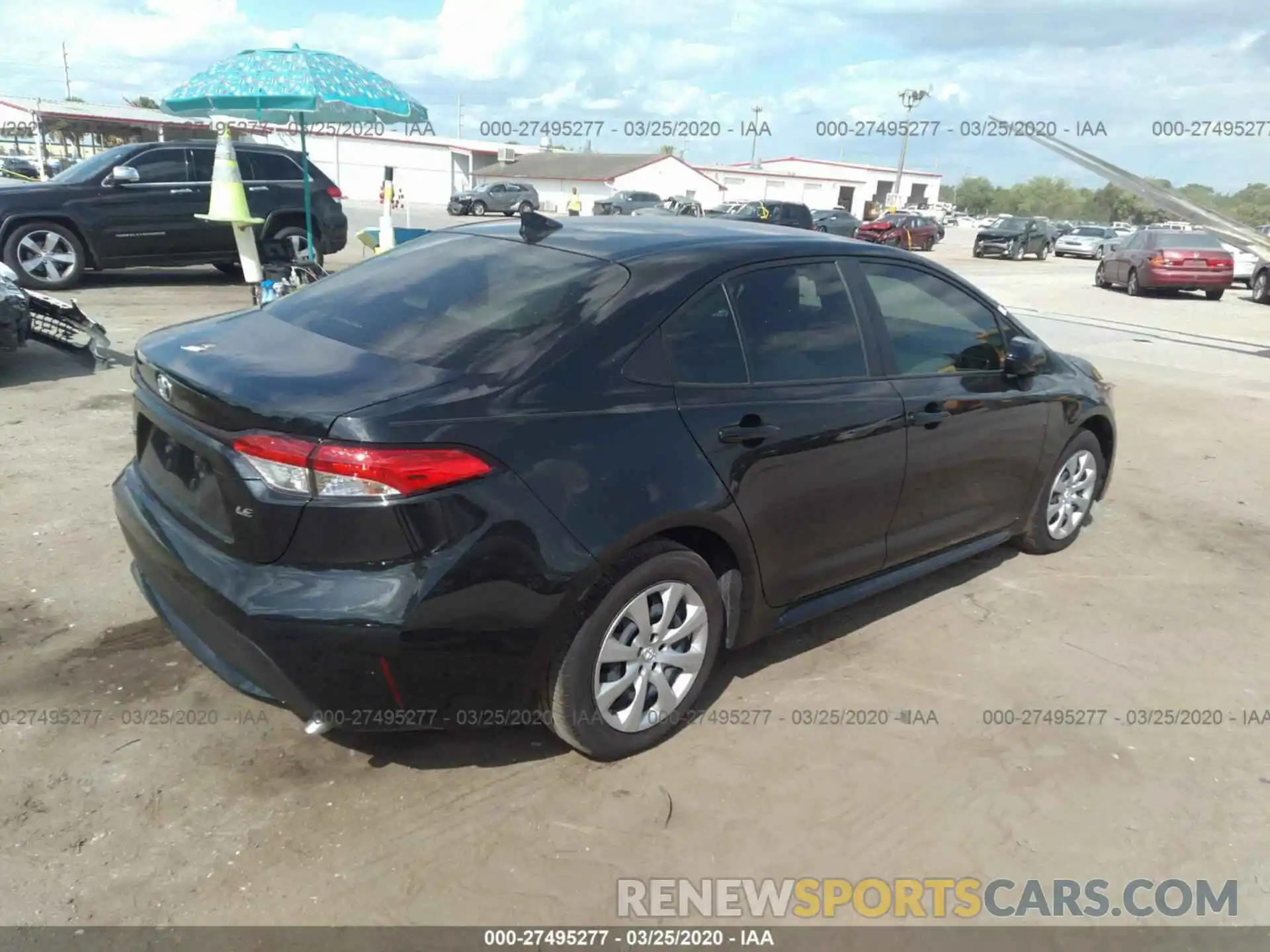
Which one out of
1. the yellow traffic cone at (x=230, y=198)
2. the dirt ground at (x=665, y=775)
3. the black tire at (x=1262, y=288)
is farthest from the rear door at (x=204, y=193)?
the black tire at (x=1262, y=288)

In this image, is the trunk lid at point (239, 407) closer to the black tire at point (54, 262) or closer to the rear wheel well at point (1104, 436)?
the rear wheel well at point (1104, 436)

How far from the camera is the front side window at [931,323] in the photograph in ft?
12.2

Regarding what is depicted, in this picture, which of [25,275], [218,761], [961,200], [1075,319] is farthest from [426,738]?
[961,200]

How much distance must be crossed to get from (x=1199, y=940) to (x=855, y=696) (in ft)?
4.21

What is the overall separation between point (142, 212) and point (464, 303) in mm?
10247

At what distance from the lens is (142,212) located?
37.1 feet

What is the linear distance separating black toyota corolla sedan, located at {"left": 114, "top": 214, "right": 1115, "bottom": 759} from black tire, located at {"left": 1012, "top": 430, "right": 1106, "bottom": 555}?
91 centimetres

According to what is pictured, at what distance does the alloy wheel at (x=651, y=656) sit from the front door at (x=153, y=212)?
35.5ft

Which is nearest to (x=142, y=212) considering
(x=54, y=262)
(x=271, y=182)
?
(x=54, y=262)

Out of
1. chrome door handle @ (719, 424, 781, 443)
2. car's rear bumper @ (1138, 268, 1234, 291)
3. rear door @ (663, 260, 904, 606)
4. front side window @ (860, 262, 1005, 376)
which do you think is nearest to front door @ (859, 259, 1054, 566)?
front side window @ (860, 262, 1005, 376)

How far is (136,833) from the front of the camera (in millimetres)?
2592

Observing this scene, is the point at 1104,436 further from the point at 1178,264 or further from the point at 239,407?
the point at 1178,264

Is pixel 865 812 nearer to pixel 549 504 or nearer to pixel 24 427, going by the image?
pixel 549 504

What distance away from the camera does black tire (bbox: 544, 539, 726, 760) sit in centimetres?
273
